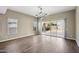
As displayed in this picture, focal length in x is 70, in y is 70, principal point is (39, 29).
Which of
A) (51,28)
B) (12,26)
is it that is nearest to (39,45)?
(51,28)

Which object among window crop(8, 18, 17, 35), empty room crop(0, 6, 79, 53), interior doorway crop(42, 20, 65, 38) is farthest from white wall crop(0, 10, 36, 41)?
interior doorway crop(42, 20, 65, 38)

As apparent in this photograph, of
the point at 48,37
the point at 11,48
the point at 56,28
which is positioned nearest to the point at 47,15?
the point at 56,28

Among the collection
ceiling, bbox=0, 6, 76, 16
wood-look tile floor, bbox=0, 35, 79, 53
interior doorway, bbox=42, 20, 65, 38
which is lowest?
wood-look tile floor, bbox=0, 35, 79, 53

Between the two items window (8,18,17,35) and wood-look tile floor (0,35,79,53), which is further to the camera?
window (8,18,17,35)

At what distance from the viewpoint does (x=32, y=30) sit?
9.74ft

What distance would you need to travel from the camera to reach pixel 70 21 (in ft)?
13.4

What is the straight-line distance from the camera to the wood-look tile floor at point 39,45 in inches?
103

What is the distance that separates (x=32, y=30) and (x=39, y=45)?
69 cm

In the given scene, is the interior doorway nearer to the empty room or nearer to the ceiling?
the empty room

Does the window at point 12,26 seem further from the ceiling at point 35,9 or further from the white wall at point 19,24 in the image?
the ceiling at point 35,9

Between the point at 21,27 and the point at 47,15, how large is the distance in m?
1.19

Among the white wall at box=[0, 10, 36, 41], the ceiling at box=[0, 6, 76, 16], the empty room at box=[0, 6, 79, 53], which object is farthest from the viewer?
the white wall at box=[0, 10, 36, 41]

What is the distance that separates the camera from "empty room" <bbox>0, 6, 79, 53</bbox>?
269cm
